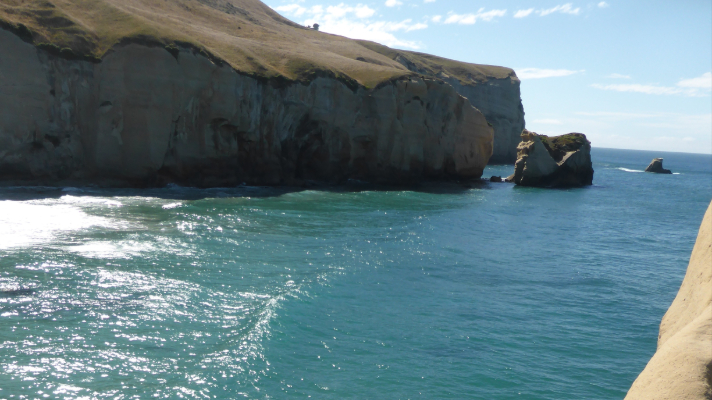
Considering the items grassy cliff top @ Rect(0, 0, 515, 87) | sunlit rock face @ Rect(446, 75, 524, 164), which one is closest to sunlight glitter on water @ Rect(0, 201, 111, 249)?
grassy cliff top @ Rect(0, 0, 515, 87)

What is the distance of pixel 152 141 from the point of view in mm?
39000

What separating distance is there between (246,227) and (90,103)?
17796mm

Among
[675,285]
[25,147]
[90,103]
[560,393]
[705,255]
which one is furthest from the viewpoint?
[90,103]

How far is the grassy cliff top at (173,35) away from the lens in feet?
123

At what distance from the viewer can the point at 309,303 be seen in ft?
55.4

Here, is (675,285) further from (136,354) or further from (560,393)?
(136,354)

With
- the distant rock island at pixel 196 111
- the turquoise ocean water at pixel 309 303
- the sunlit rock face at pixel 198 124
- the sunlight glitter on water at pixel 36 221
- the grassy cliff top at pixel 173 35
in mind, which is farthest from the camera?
the grassy cliff top at pixel 173 35

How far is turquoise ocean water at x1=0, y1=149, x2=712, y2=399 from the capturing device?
1216 cm

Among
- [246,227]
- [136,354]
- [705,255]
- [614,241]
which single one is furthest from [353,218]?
[705,255]

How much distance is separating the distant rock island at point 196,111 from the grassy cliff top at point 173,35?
0.17m

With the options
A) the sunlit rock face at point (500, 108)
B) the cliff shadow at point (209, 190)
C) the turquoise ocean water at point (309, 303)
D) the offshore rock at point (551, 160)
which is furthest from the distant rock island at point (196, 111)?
the sunlit rock face at point (500, 108)

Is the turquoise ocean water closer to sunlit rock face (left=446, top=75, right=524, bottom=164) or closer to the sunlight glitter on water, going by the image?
the sunlight glitter on water

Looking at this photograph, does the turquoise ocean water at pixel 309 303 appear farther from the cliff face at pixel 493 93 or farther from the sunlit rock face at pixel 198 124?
the cliff face at pixel 493 93

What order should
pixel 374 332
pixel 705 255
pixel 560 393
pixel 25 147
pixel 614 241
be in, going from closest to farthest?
pixel 705 255 < pixel 560 393 < pixel 374 332 < pixel 614 241 < pixel 25 147
